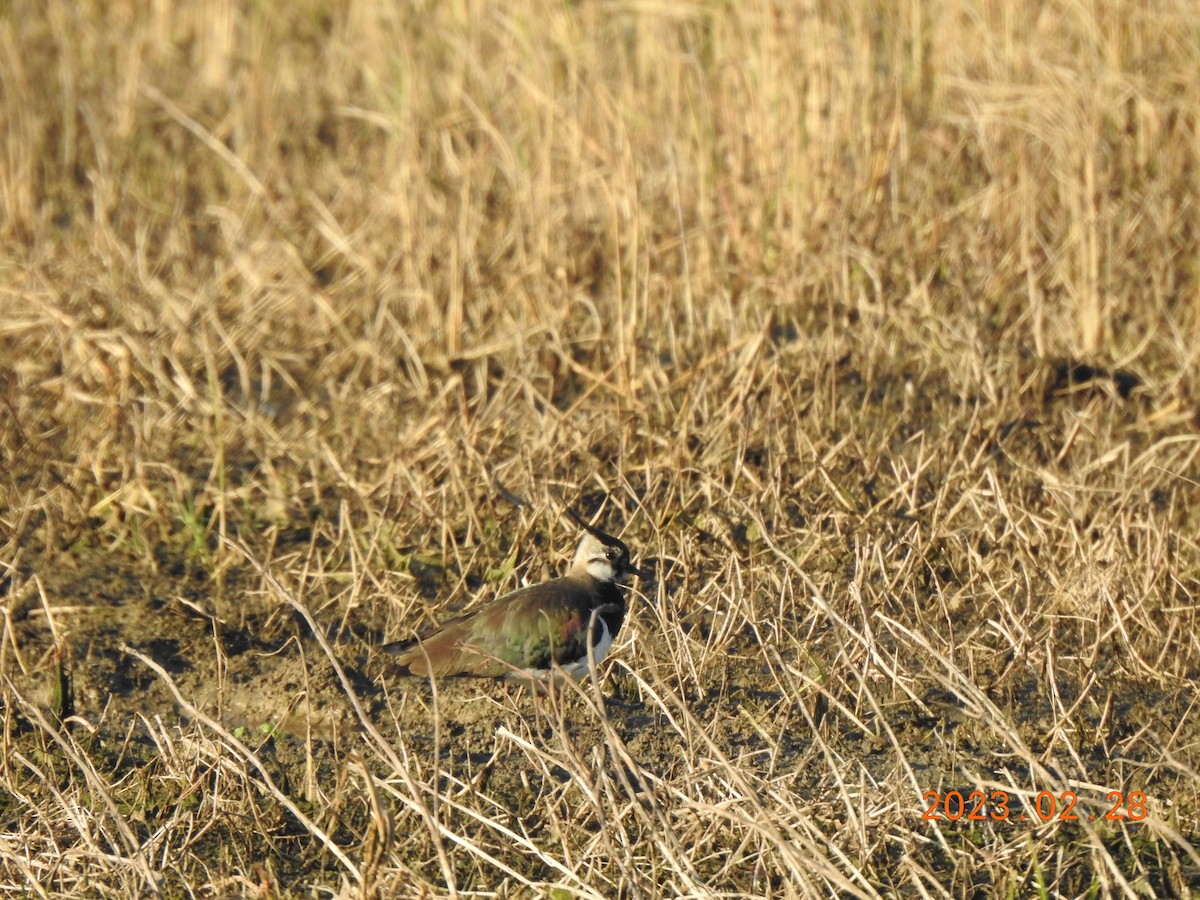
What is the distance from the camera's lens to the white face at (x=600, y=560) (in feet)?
13.3

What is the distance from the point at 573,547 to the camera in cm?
453

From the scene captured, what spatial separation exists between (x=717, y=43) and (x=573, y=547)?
8.32 ft

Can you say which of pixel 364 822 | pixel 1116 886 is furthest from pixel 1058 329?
pixel 364 822
